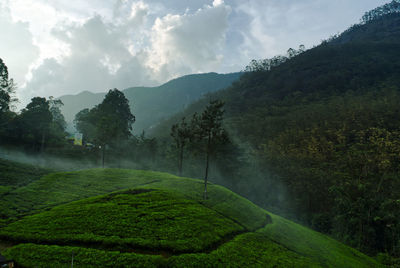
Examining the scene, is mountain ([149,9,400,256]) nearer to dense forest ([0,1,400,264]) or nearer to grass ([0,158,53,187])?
dense forest ([0,1,400,264])

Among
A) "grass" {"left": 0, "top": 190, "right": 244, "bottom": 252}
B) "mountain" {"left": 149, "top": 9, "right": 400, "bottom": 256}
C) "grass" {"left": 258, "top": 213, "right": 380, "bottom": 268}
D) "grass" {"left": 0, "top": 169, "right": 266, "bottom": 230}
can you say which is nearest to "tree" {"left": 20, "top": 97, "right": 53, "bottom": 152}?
"grass" {"left": 0, "top": 169, "right": 266, "bottom": 230}

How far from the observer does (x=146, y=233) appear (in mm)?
16469

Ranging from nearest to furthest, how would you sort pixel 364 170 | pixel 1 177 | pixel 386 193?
pixel 1 177 < pixel 386 193 < pixel 364 170

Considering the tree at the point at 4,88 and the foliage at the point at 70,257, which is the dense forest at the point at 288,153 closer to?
the tree at the point at 4,88

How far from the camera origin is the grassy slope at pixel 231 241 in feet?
49.0

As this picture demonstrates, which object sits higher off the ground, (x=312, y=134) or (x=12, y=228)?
(x=312, y=134)

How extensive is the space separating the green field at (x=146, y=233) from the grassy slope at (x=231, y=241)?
0.09m

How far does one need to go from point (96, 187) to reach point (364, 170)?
45070 millimetres

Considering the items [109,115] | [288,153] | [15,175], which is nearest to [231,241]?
[15,175]

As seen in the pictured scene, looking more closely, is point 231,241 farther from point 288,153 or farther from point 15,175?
Result: point 288,153

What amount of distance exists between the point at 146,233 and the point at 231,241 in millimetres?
7145

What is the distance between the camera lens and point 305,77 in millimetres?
143875

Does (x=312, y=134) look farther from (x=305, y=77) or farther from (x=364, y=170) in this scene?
(x=305, y=77)

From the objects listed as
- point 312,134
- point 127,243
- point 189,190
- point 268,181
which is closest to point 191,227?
point 127,243
